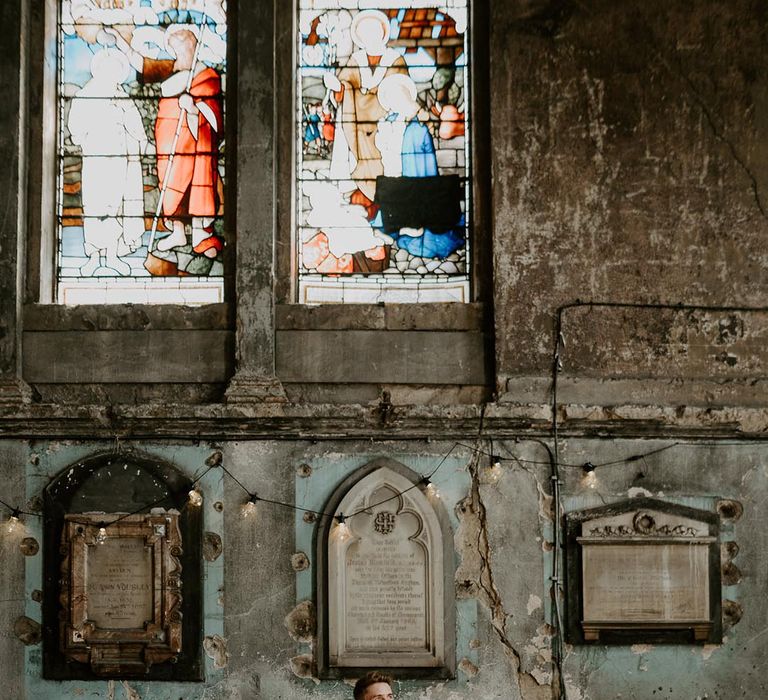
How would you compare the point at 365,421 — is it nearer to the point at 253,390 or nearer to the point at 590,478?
the point at 253,390

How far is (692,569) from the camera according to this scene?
260 inches

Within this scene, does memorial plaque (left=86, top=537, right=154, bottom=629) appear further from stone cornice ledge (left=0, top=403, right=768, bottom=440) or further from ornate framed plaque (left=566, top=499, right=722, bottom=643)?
ornate framed plaque (left=566, top=499, right=722, bottom=643)

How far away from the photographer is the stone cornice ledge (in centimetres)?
670

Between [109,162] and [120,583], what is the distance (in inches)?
125

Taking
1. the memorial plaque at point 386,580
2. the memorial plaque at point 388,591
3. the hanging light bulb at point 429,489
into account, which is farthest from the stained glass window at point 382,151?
the memorial plaque at point 388,591

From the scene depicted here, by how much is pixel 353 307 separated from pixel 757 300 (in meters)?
2.90

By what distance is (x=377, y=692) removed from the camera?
17.5ft

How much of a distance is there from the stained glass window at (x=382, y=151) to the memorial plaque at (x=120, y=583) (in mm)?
2220

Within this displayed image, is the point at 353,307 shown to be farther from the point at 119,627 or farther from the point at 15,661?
the point at 15,661

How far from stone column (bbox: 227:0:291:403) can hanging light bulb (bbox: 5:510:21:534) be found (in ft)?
5.89

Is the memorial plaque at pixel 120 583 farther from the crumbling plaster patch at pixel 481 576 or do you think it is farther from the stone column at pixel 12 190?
the crumbling plaster patch at pixel 481 576

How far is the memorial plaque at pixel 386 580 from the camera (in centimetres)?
659

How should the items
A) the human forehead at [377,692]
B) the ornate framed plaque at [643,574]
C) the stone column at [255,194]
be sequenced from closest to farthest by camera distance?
the human forehead at [377,692] → the ornate framed plaque at [643,574] → the stone column at [255,194]

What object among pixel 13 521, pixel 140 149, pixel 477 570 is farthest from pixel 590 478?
pixel 140 149
